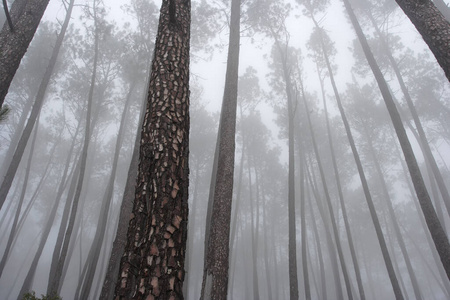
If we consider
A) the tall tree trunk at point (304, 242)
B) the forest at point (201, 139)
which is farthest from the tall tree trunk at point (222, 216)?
the tall tree trunk at point (304, 242)

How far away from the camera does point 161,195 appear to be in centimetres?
170

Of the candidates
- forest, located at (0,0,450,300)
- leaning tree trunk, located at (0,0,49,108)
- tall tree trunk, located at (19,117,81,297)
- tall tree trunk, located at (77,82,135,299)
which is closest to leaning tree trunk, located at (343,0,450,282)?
forest, located at (0,0,450,300)

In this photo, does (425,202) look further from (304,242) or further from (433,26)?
(304,242)

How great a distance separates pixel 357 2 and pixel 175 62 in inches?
846

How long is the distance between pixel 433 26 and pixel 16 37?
265 inches

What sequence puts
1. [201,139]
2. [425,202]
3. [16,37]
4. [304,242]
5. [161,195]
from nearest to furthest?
[161,195] → [16,37] → [425,202] → [304,242] → [201,139]

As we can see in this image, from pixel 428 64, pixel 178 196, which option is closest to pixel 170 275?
pixel 178 196

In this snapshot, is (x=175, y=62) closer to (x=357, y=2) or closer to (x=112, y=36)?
(x=112, y=36)

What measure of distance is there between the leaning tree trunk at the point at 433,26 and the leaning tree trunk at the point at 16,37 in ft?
20.9

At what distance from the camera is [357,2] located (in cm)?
1875

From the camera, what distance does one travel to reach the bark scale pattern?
1465 mm

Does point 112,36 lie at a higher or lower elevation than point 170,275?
higher

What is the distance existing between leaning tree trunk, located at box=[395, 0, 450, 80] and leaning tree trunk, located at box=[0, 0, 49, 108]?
6.36 meters

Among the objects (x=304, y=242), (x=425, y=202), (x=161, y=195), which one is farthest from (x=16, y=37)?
(x=304, y=242)
